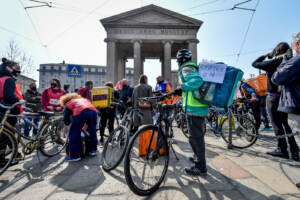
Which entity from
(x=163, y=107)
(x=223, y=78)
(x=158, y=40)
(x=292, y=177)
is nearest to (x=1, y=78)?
(x=163, y=107)

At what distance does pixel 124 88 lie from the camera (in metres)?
5.23

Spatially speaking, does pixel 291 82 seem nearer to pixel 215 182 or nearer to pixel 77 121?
pixel 215 182

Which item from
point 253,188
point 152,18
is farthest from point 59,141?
point 152,18

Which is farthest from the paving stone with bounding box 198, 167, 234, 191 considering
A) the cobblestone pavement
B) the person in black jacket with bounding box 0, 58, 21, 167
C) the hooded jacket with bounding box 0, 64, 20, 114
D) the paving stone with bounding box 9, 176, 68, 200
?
the hooded jacket with bounding box 0, 64, 20, 114

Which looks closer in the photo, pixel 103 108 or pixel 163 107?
pixel 163 107

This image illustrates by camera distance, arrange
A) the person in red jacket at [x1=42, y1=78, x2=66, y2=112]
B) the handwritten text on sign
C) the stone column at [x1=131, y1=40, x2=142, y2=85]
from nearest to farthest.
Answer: the handwritten text on sign < the person in red jacket at [x1=42, y1=78, x2=66, y2=112] < the stone column at [x1=131, y1=40, x2=142, y2=85]

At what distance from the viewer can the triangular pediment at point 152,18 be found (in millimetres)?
A: 21441

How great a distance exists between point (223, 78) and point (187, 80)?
1.78 ft

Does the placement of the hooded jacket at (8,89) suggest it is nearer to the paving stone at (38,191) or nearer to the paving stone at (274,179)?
the paving stone at (38,191)

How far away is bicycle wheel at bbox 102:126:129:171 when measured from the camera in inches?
95.0

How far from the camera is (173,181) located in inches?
79.7

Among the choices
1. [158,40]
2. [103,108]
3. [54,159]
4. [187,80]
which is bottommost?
[54,159]

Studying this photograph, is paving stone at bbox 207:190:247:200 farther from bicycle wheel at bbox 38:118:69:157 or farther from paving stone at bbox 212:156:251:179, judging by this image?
bicycle wheel at bbox 38:118:69:157

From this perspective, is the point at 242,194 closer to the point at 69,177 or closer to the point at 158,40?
the point at 69,177
